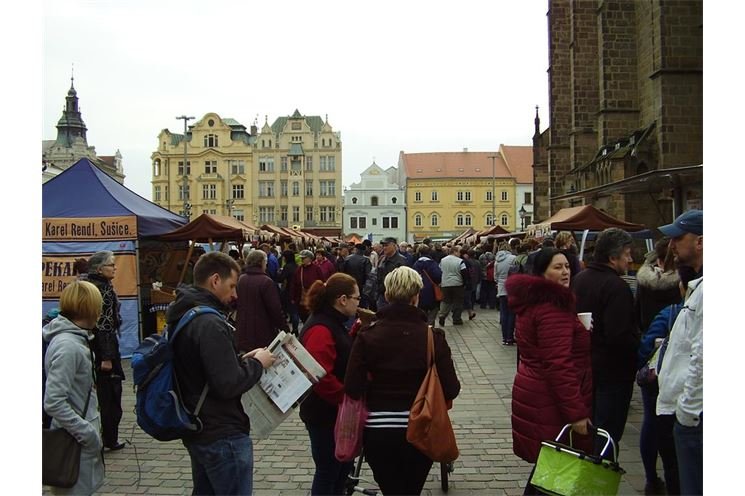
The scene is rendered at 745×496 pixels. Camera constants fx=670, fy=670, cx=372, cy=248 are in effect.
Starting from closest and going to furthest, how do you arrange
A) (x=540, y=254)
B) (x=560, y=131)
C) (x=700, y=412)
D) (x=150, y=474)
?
1. (x=700, y=412)
2. (x=540, y=254)
3. (x=150, y=474)
4. (x=560, y=131)

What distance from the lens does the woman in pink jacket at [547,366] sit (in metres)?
3.75

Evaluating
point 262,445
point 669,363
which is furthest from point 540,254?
point 262,445

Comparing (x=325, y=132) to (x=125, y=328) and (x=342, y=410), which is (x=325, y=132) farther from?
(x=342, y=410)

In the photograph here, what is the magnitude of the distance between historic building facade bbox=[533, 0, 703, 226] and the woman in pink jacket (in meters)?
9.31

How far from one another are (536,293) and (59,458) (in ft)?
8.92

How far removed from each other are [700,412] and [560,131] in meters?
29.1

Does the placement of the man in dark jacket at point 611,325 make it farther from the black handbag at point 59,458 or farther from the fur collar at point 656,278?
the black handbag at point 59,458

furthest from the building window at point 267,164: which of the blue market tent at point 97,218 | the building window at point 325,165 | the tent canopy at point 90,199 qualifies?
the blue market tent at point 97,218

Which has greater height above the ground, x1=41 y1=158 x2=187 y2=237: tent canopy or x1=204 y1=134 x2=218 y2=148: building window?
x1=204 y1=134 x2=218 y2=148: building window

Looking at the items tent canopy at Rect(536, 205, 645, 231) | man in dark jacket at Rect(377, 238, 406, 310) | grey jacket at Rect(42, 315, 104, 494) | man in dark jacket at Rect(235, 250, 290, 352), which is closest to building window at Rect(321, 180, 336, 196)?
tent canopy at Rect(536, 205, 645, 231)

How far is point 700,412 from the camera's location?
306 centimetres

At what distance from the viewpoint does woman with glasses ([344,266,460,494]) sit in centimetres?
365

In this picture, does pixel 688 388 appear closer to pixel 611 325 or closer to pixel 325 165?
pixel 611 325

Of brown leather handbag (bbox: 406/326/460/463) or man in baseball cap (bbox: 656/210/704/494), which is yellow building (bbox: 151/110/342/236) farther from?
man in baseball cap (bbox: 656/210/704/494)
